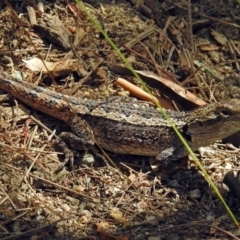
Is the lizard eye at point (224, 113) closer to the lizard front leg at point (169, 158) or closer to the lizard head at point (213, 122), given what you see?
the lizard head at point (213, 122)

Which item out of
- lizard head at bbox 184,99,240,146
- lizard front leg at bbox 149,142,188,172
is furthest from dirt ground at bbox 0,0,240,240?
lizard head at bbox 184,99,240,146

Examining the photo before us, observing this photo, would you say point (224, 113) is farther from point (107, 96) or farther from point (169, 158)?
point (107, 96)

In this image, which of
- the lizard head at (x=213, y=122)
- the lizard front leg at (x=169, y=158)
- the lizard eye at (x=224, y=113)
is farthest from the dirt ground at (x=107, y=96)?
the lizard eye at (x=224, y=113)

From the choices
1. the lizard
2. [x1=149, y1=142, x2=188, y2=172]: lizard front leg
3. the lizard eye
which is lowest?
[x1=149, y1=142, x2=188, y2=172]: lizard front leg

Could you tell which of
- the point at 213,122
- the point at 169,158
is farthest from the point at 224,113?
the point at 169,158

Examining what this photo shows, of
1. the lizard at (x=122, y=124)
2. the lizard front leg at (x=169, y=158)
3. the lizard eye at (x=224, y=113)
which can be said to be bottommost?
the lizard front leg at (x=169, y=158)

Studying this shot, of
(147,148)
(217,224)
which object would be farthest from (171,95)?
(217,224)

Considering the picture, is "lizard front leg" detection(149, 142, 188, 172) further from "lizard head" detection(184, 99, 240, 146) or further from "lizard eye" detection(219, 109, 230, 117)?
"lizard eye" detection(219, 109, 230, 117)
